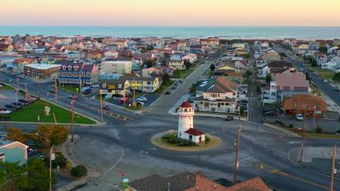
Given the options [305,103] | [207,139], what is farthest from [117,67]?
[207,139]

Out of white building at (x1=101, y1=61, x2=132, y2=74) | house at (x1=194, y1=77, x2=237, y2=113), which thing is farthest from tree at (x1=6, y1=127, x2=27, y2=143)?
white building at (x1=101, y1=61, x2=132, y2=74)

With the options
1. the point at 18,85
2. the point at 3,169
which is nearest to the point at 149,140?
the point at 3,169

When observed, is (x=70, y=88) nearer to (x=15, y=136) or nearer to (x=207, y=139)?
(x=207, y=139)

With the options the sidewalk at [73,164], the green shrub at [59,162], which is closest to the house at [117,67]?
the sidewalk at [73,164]

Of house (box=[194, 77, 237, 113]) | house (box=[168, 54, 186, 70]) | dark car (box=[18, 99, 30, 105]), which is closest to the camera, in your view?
house (box=[194, 77, 237, 113])

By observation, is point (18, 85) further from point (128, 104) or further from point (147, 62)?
point (147, 62)

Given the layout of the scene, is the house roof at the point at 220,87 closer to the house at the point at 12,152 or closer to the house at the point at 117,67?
the house at the point at 12,152

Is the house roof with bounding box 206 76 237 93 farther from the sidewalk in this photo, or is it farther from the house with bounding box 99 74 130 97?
the sidewalk
